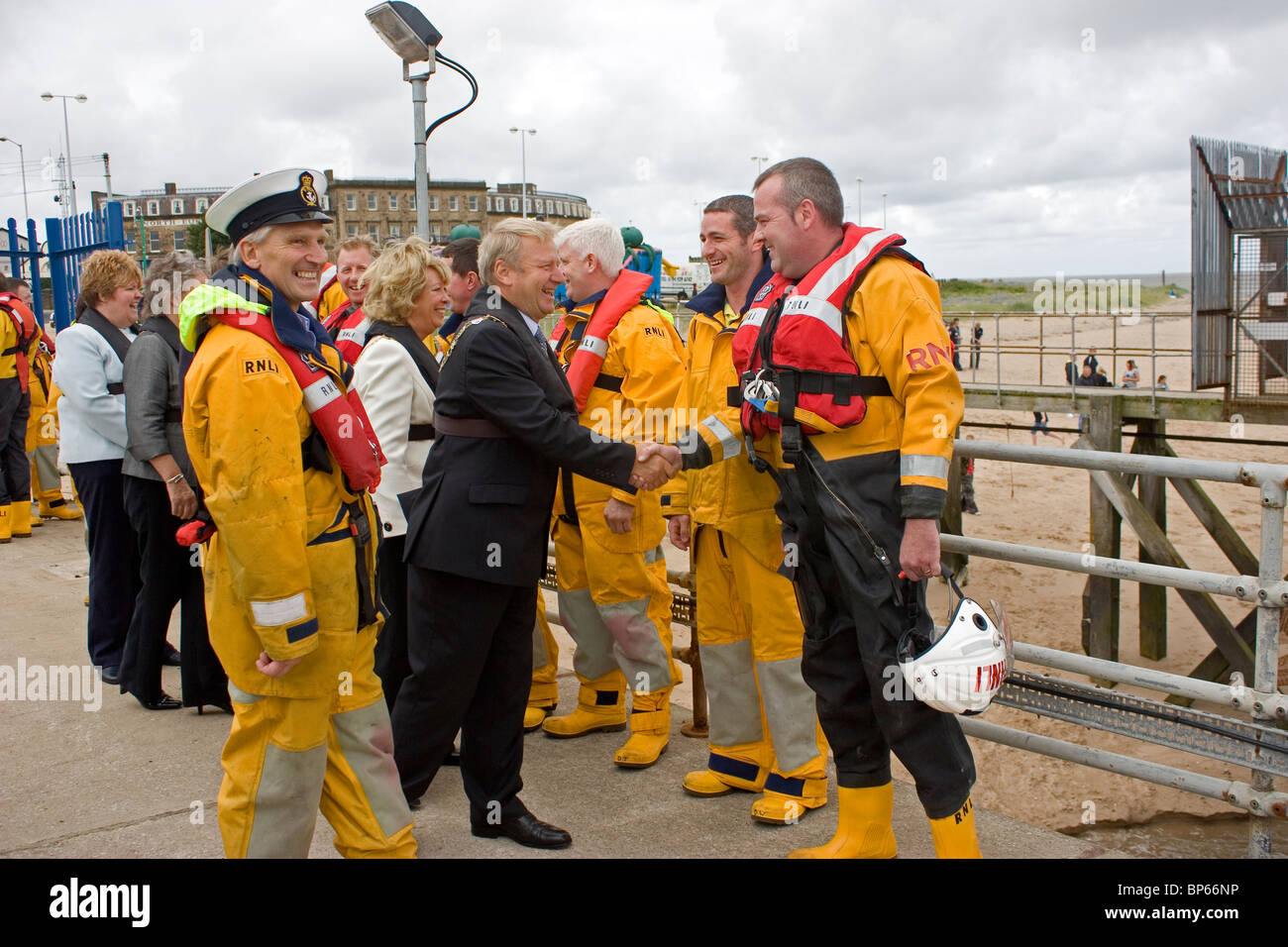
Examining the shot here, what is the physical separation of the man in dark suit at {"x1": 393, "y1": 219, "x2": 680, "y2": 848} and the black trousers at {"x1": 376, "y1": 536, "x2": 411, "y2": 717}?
0.67 metres

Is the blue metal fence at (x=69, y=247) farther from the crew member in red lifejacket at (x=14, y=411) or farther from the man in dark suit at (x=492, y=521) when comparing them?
the man in dark suit at (x=492, y=521)

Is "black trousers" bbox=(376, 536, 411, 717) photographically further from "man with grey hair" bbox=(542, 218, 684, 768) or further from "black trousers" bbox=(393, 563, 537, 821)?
"man with grey hair" bbox=(542, 218, 684, 768)

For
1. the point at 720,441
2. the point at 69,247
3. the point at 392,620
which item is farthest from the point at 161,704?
the point at 69,247

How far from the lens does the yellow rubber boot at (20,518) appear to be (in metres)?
9.42

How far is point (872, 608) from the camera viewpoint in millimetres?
3100

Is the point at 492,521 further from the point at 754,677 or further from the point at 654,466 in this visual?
the point at 754,677

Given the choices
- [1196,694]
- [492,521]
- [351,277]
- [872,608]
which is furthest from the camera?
[351,277]

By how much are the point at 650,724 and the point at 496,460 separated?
1.54m

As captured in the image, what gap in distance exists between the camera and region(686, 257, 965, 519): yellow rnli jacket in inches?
115

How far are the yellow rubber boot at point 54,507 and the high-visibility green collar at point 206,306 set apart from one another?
880cm

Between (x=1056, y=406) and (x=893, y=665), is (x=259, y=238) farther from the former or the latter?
(x=1056, y=406)

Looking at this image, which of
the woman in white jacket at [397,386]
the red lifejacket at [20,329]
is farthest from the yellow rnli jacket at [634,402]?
the red lifejacket at [20,329]

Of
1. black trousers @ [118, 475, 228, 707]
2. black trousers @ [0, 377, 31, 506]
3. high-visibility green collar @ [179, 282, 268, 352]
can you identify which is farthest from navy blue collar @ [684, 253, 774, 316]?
black trousers @ [0, 377, 31, 506]
